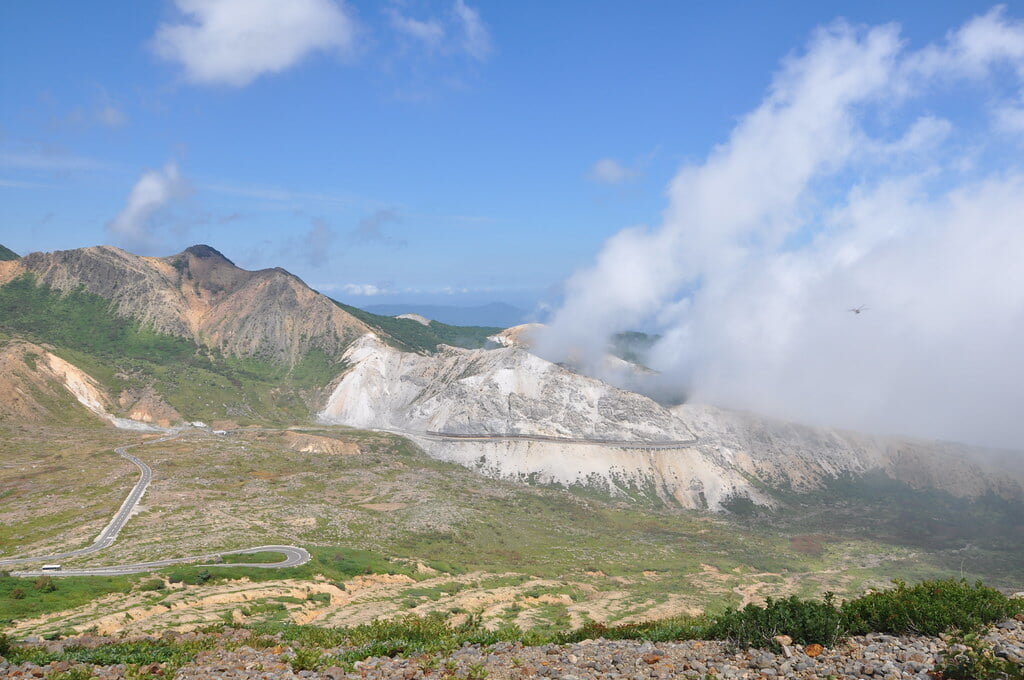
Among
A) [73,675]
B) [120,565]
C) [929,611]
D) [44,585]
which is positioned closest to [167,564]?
[120,565]

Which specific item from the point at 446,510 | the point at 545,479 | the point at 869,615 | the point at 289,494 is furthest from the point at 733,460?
the point at 869,615

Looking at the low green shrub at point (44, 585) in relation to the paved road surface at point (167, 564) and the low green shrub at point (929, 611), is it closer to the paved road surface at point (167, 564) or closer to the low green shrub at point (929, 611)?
the paved road surface at point (167, 564)

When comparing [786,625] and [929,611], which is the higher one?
[929,611]

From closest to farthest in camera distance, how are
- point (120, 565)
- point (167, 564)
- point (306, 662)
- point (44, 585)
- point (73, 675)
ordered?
point (73, 675)
point (306, 662)
point (44, 585)
point (120, 565)
point (167, 564)

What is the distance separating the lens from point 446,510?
12550 cm

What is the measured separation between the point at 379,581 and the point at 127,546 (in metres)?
38.5

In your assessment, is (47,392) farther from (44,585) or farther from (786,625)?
(786,625)

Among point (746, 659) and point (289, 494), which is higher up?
point (746, 659)

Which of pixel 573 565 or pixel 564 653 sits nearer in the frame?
pixel 564 653

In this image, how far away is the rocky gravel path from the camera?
21.7 m

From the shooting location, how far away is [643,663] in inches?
953

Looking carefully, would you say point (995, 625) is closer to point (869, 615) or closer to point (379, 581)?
point (869, 615)

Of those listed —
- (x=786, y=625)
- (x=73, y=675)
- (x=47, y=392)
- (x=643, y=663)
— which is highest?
(x=786, y=625)

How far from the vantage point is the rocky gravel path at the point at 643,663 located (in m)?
21.7
